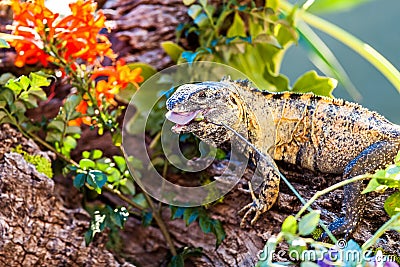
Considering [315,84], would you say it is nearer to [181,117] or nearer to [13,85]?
[181,117]

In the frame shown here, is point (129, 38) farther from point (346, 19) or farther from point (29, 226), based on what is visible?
point (346, 19)

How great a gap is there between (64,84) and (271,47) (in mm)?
457

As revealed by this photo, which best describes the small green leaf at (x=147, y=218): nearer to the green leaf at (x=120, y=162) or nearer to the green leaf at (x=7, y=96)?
the green leaf at (x=120, y=162)

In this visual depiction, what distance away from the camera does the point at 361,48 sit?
3.92ft

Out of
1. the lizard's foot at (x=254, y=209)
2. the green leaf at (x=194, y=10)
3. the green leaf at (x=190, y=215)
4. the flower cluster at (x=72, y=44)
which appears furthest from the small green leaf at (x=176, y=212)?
the green leaf at (x=194, y=10)

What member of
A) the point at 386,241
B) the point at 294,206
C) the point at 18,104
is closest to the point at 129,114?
the point at 18,104

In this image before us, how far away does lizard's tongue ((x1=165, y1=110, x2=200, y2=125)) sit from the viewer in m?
0.80

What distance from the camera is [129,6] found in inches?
54.1

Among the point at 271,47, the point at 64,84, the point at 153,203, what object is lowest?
the point at 153,203

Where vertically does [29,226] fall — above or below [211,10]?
below

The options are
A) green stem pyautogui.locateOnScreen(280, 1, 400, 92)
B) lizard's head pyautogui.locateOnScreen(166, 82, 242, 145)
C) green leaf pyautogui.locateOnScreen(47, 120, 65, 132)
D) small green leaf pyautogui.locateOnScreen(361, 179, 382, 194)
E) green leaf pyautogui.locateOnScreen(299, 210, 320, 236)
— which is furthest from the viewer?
green stem pyautogui.locateOnScreen(280, 1, 400, 92)

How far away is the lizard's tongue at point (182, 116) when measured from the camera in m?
0.80

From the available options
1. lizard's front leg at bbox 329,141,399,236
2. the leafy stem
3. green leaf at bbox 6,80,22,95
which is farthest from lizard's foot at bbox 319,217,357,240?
green leaf at bbox 6,80,22,95

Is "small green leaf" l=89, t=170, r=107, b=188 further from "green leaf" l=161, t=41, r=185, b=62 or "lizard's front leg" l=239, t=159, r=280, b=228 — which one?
"green leaf" l=161, t=41, r=185, b=62
